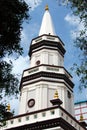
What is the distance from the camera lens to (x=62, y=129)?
20.3 metres

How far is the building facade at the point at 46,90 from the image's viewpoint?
832 inches

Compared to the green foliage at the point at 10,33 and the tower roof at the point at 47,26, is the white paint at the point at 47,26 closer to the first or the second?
the tower roof at the point at 47,26

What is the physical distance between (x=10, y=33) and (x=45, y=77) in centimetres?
1397

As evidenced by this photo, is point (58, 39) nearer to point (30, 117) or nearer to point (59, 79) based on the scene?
point (59, 79)

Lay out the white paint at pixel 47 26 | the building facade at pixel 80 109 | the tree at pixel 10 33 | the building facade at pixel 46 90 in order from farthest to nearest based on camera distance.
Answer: the building facade at pixel 80 109, the white paint at pixel 47 26, the building facade at pixel 46 90, the tree at pixel 10 33

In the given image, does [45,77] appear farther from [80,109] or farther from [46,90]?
[80,109]

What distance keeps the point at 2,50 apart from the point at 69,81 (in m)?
15.3

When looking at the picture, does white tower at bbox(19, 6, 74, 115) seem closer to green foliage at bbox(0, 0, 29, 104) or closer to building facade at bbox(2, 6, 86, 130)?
building facade at bbox(2, 6, 86, 130)

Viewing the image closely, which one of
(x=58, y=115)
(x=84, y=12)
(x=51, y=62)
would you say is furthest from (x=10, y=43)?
(x=51, y=62)

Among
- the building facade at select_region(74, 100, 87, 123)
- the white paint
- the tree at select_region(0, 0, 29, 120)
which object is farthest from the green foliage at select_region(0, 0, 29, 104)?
the building facade at select_region(74, 100, 87, 123)

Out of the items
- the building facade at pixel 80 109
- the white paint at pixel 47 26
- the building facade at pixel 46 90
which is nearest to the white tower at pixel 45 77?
the building facade at pixel 46 90

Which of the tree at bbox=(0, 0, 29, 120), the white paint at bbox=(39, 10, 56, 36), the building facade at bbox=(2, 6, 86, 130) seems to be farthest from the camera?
the white paint at bbox=(39, 10, 56, 36)

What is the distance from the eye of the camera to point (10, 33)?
11602mm

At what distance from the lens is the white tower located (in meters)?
24.4
